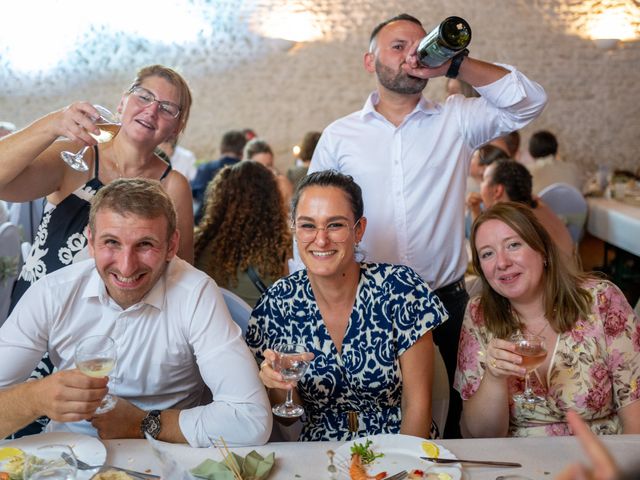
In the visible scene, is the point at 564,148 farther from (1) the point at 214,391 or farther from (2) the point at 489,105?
(1) the point at 214,391

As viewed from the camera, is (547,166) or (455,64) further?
(547,166)

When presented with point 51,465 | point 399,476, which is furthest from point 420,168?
point 51,465

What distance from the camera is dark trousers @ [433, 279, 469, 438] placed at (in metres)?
2.55

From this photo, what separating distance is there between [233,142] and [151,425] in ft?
15.1

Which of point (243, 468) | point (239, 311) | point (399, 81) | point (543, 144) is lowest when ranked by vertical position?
point (243, 468)

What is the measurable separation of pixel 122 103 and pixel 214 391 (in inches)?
44.7

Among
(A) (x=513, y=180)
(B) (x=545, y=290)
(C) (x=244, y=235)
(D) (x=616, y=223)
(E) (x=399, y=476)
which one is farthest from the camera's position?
(D) (x=616, y=223)

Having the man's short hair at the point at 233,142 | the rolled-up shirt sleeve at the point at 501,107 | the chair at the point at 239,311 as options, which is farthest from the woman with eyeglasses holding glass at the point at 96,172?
the man's short hair at the point at 233,142

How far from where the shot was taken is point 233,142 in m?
6.05

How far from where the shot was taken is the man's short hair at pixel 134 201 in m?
1.76

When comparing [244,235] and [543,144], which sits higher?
[543,144]

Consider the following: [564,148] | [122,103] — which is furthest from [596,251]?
[122,103]

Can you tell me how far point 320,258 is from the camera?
1926 millimetres

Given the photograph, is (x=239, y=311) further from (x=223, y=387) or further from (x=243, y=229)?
(x=243, y=229)
